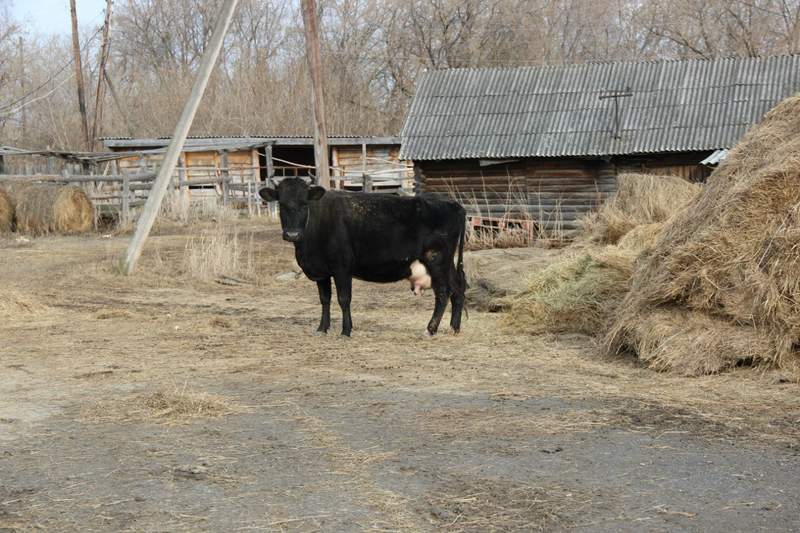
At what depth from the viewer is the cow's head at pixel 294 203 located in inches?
435

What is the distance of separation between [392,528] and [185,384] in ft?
11.0

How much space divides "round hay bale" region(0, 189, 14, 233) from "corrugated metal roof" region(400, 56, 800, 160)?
976 cm

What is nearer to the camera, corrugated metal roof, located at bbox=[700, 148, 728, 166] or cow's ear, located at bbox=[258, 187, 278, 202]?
cow's ear, located at bbox=[258, 187, 278, 202]

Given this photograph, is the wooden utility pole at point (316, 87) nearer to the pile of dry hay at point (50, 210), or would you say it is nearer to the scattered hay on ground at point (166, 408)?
the pile of dry hay at point (50, 210)

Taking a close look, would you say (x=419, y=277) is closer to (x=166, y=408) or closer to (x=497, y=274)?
(x=497, y=274)

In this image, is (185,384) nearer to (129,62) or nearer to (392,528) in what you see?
(392,528)

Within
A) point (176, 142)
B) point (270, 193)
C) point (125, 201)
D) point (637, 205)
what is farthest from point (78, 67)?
point (270, 193)

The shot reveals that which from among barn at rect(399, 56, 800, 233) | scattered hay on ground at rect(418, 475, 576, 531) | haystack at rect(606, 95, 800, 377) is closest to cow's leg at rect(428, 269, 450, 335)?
haystack at rect(606, 95, 800, 377)

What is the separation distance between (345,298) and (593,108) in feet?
53.3

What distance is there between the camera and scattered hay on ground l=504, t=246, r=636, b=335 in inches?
447

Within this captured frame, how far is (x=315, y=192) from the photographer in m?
11.2

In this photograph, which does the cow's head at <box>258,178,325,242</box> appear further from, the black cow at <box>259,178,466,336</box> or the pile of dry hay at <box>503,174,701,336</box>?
the pile of dry hay at <box>503,174,701,336</box>

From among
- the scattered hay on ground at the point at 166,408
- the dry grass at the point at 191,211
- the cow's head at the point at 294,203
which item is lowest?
the scattered hay on ground at the point at 166,408

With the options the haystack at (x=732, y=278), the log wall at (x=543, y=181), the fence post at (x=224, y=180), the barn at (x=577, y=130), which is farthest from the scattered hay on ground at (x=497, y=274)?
the fence post at (x=224, y=180)
